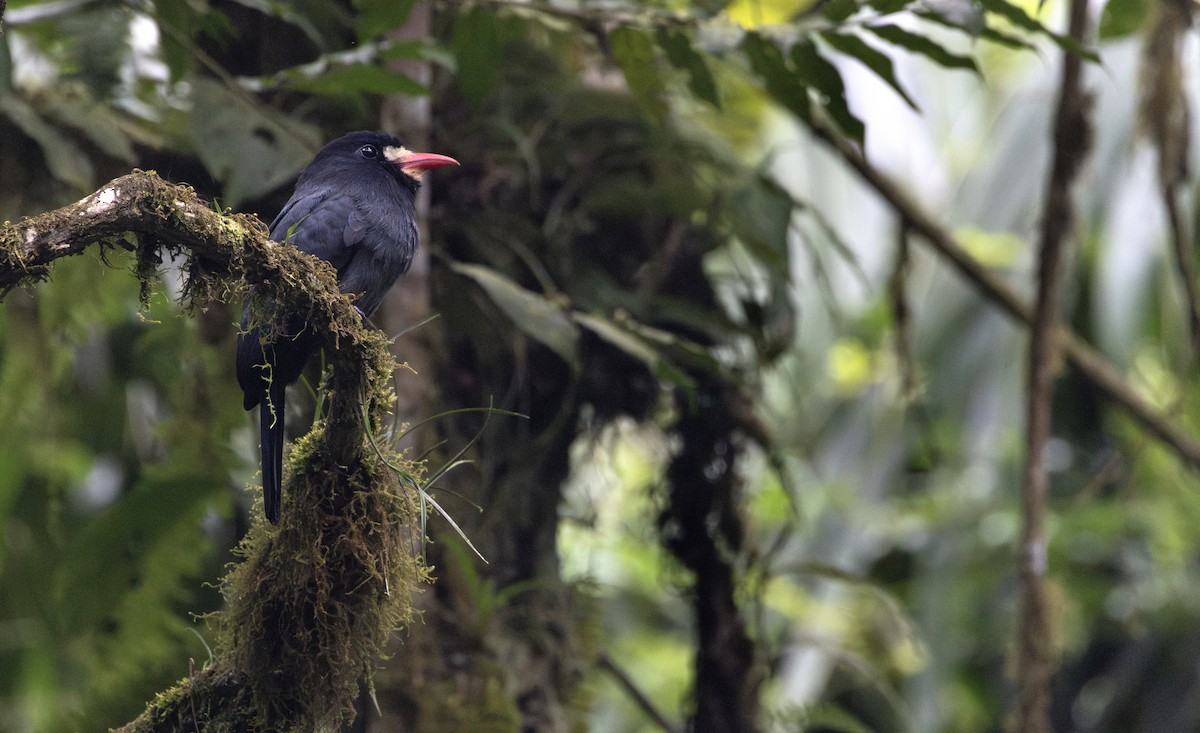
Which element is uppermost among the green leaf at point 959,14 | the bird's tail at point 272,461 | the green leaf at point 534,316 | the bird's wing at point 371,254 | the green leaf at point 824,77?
the green leaf at point 959,14

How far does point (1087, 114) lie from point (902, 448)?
95.5 inches

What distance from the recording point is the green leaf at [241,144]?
8.50 feet

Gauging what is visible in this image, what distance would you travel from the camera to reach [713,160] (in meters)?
3.37

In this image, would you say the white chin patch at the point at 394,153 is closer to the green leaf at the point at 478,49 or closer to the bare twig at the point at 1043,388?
the green leaf at the point at 478,49

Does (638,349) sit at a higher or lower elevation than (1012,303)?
higher

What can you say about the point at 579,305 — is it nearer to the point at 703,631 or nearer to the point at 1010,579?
the point at 703,631

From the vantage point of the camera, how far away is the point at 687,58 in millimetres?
2699

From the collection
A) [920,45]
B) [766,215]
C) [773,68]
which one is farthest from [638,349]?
[920,45]

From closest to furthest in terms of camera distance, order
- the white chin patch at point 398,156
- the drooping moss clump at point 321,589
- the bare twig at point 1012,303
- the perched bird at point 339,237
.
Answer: the drooping moss clump at point 321,589
the perched bird at point 339,237
the white chin patch at point 398,156
the bare twig at point 1012,303

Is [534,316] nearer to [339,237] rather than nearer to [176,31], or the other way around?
[339,237]

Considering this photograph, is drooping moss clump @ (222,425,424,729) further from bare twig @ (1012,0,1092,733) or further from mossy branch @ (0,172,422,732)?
bare twig @ (1012,0,1092,733)

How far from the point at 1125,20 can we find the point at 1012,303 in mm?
1144

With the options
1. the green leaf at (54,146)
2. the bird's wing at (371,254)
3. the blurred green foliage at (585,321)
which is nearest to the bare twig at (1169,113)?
the blurred green foliage at (585,321)

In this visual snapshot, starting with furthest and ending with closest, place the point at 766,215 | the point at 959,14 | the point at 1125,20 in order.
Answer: the point at 1125,20 < the point at 766,215 < the point at 959,14
